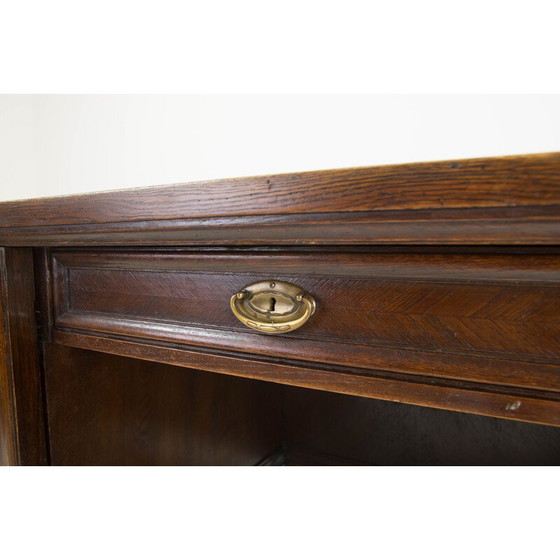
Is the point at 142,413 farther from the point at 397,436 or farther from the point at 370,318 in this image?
the point at 397,436

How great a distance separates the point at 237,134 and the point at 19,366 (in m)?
0.69

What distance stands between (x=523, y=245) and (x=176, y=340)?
11.1 inches

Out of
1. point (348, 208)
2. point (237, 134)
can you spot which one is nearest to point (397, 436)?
point (348, 208)

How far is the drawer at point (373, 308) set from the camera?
0.23 meters

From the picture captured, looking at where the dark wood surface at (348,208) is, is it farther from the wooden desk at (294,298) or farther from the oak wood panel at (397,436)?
the oak wood panel at (397,436)

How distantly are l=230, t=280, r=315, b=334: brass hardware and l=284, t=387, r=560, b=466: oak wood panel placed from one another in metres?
0.54

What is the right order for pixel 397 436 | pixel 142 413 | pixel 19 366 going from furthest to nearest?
pixel 397 436, pixel 142 413, pixel 19 366

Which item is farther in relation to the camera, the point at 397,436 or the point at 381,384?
the point at 397,436

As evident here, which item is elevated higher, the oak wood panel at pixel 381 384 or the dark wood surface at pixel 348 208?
the dark wood surface at pixel 348 208

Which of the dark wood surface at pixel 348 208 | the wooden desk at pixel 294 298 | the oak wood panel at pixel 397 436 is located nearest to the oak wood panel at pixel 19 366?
the wooden desk at pixel 294 298

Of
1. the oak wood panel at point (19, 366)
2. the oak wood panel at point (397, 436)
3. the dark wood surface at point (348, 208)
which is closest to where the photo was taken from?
the dark wood surface at point (348, 208)

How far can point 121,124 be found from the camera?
0.99 meters

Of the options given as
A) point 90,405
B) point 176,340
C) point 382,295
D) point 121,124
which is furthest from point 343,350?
point 121,124

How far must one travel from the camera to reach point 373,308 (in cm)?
27
